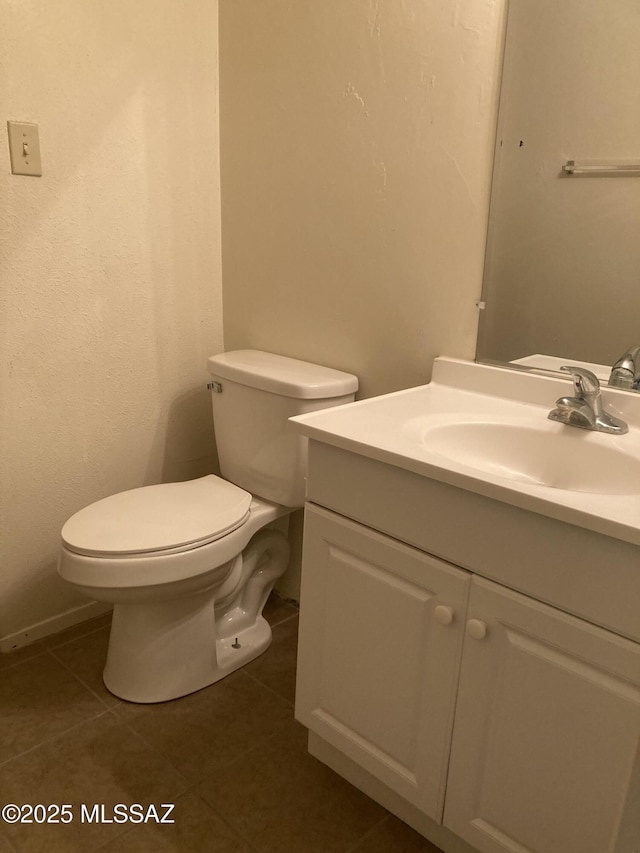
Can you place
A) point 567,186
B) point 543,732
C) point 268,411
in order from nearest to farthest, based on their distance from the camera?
point 543,732, point 567,186, point 268,411

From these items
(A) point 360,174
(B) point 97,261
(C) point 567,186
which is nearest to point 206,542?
(B) point 97,261

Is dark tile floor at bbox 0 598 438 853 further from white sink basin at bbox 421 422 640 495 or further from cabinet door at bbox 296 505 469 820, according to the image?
white sink basin at bbox 421 422 640 495

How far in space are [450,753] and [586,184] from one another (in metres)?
1.03

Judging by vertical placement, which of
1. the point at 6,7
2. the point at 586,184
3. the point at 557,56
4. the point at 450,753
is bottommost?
the point at 450,753

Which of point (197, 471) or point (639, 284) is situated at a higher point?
point (639, 284)

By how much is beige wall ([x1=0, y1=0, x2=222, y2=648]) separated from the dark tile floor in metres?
0.29

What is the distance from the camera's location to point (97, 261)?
164cm

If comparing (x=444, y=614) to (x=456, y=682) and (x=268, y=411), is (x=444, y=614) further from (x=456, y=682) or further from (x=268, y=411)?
(x=268, y=411)

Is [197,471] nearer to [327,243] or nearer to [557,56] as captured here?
[327,243]

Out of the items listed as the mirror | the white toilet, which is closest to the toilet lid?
the white toilet

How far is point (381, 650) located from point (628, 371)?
2.21 ft

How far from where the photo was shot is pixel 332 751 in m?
1.35

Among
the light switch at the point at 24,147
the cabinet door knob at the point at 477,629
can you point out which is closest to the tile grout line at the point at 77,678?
the cabinet door knob at the point at 477,629

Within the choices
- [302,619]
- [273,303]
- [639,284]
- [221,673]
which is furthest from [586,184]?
[221,673]
